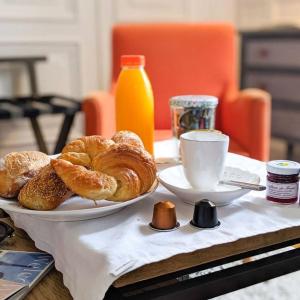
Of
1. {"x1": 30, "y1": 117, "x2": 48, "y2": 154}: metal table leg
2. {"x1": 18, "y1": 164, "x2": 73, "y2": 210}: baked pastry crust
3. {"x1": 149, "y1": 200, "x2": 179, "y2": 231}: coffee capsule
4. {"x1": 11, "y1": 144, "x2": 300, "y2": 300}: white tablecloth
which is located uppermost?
{"x1": 18, "y1": 164, "x2": 73, "y2": 210}: baked pastry crust

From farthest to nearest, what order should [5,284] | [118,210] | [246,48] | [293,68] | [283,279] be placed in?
[246,48] → [293,68] → [283,279] → [118,210] → [5,284]

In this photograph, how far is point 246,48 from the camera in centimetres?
285

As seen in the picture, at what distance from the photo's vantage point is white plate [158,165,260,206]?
29.9 inches

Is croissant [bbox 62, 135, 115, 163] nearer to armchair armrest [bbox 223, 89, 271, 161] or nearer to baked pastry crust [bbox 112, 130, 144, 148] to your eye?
baked pastry crust [bbox 112, 130, 144, 148]

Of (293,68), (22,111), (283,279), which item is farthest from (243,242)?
(293,68)

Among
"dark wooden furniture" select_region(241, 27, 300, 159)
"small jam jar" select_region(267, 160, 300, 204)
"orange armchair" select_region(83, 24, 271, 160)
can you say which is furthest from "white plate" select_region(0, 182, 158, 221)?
"dark wooden furniture" select_region(241, 27, 300, 159)

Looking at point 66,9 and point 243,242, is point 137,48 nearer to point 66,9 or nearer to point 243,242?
point 66,9

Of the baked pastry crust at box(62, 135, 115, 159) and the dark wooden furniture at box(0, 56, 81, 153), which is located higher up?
the baked pastry crust at box(62, 135, 115, 159)

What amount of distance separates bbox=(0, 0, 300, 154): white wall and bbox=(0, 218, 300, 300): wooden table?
2.14m

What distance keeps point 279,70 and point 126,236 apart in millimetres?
2220

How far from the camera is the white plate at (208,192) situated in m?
0.76

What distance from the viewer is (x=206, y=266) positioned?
2.13 feet

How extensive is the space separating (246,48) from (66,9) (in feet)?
3.65

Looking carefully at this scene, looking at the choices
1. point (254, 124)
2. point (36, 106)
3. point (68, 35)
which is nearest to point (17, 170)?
point (254, 124)
